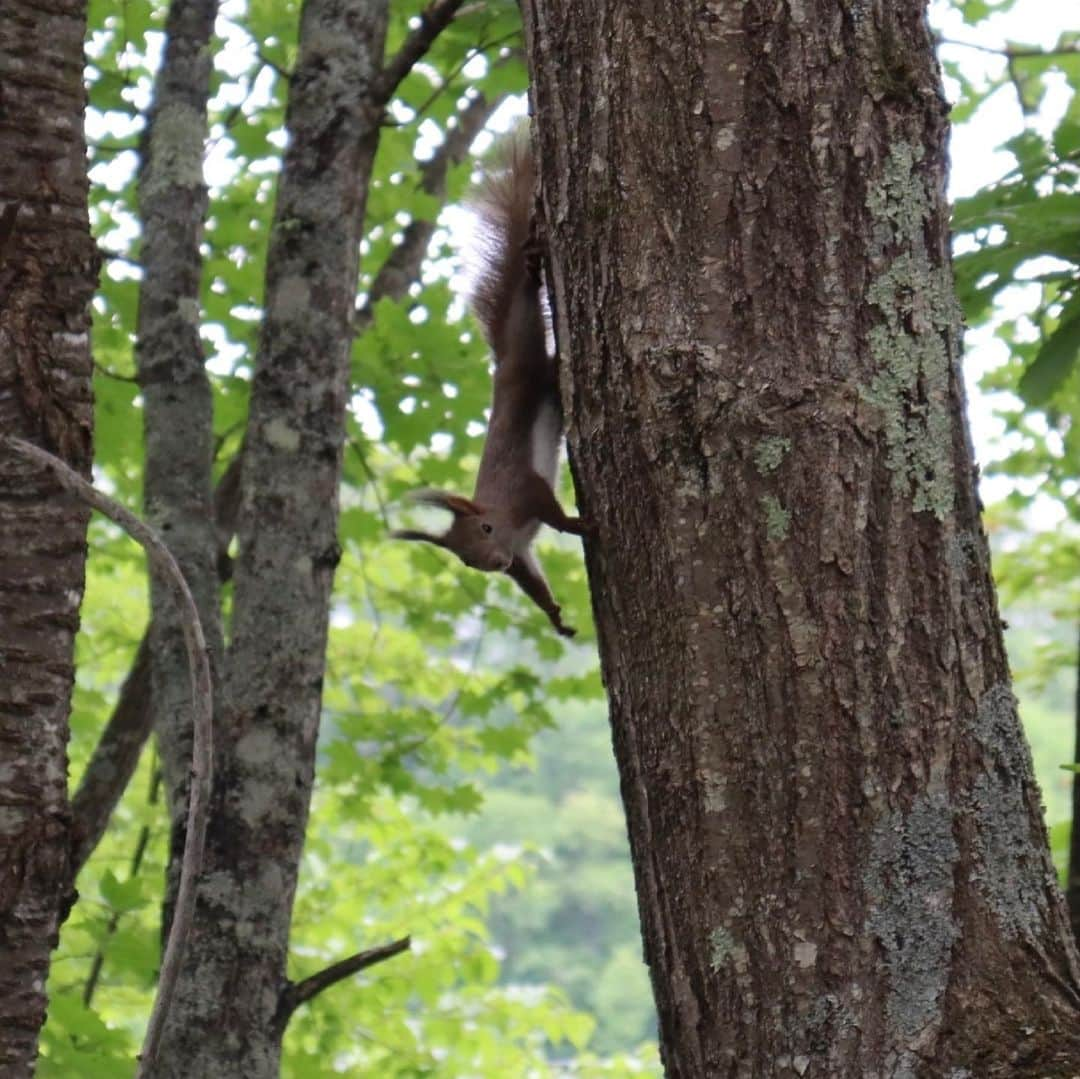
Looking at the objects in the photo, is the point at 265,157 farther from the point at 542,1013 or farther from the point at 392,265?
the point at 542,1013

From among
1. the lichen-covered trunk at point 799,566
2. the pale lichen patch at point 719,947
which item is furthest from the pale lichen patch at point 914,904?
the pale lichen patch at point 719,947

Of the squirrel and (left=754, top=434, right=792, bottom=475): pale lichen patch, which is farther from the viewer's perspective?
the squirrel

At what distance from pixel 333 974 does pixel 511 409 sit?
1.46 metres

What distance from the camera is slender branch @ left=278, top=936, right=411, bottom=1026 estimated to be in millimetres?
2898

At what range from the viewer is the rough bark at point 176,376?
11.7 feet

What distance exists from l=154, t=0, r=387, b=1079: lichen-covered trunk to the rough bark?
0.19 meters

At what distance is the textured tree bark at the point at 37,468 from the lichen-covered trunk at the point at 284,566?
1.31 m

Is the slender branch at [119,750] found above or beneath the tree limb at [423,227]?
beneath

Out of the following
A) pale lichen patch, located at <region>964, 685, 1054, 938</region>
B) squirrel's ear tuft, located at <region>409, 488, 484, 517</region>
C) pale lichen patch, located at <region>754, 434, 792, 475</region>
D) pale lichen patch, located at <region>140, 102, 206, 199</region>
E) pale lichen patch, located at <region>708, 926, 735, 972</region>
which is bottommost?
pale lichen patch, located at <region>708, 926, 735, 972</region>

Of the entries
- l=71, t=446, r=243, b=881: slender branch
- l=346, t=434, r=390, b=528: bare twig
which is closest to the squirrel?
l=71, t=446, r=243, b=881: slender branch

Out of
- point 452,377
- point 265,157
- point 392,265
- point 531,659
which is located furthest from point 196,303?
point 531,659

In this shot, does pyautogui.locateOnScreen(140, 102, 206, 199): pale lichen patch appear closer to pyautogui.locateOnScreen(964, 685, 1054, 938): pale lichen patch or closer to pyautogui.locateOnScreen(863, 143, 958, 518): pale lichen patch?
pyautogui.locateOnScreen(863, 143, 958, 518): pale lichen patch

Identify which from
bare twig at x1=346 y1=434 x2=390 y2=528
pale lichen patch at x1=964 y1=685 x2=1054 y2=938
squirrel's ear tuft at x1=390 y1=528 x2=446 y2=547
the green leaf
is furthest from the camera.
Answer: bare twig at x1=346 y1=434 x2=390 y2=528

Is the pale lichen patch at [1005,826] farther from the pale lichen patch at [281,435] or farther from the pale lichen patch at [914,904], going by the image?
the pale lichen patch at [281,435]
